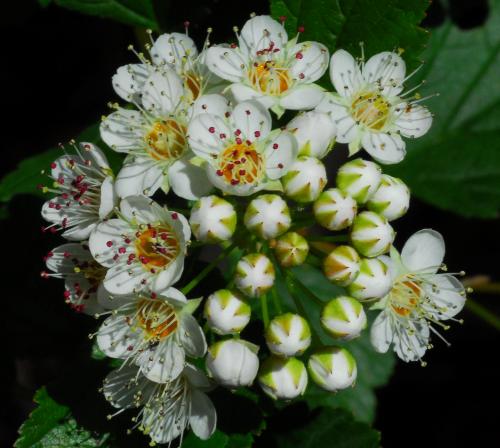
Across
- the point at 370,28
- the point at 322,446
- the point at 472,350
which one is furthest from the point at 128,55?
the point at 472,350

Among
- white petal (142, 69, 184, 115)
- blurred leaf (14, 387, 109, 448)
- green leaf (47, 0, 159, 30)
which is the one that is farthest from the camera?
green leaf (47, 0, 159, 30)

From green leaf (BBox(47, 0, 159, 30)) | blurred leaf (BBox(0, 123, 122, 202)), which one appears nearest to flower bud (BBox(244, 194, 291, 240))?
blurred leaf (BBox(0, 123, 122, 202))

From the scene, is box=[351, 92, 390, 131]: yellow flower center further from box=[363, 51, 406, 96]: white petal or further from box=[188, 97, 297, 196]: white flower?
box=[188, 97, 297, 196]: white flower

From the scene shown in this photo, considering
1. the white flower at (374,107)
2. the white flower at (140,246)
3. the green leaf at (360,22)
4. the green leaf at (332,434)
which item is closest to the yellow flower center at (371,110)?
the white flower at (374,107)

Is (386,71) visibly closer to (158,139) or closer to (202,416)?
(158,139)

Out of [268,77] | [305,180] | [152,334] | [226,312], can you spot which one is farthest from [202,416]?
[268,77]

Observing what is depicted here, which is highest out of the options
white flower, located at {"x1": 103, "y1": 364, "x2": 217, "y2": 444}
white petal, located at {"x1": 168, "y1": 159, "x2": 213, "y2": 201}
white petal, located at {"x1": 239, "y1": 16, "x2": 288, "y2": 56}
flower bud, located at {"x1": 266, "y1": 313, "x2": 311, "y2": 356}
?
white petal, located at {"x1": 239, "y1": 16, "x2": 288, "y2": 56}

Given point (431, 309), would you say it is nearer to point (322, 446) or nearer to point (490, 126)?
point (322, 446)
